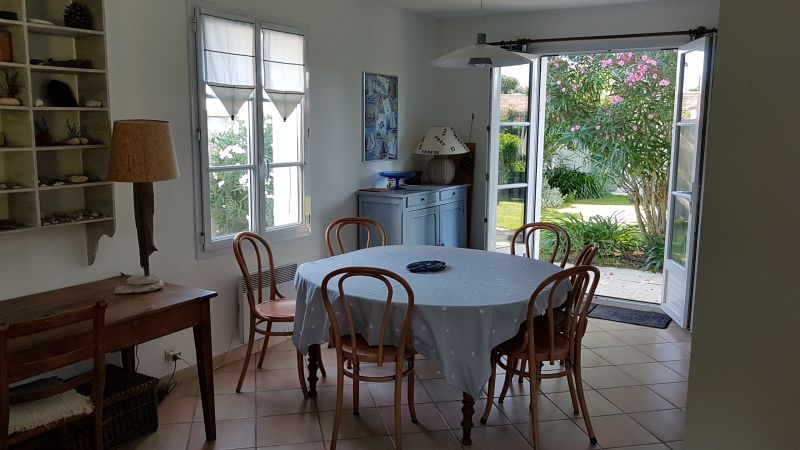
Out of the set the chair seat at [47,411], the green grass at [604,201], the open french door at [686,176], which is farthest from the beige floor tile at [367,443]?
the green grass at [604,201]

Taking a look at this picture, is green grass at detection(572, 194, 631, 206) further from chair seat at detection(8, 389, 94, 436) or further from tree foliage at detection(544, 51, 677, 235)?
chair seat at detection(8, 389, 94, 436)

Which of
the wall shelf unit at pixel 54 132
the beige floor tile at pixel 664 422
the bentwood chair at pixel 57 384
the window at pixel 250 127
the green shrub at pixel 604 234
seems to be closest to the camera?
the bentwood chair at pixel 57 384

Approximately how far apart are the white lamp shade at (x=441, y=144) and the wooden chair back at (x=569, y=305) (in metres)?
2.36

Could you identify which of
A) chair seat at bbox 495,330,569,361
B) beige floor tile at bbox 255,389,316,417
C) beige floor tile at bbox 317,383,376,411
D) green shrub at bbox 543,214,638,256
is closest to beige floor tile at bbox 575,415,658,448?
chair seat at bbox 495,330,569,361

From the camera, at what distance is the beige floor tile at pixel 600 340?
422 centimetres

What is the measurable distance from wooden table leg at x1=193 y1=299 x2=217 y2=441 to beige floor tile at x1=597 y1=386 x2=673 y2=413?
211cm

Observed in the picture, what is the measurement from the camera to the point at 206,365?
9.08ft

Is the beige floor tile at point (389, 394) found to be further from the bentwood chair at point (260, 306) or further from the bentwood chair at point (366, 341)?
the bentwood chair at point (366, 341)

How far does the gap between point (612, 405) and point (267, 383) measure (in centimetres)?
194

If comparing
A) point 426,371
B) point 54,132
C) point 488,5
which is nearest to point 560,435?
point 426,371

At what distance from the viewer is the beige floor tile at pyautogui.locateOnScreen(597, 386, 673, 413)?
3244 millimetres

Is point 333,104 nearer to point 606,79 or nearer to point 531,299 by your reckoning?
point 531,299

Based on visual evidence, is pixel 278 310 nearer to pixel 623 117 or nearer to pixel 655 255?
pixel 655 255

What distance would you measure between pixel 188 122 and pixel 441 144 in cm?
238
